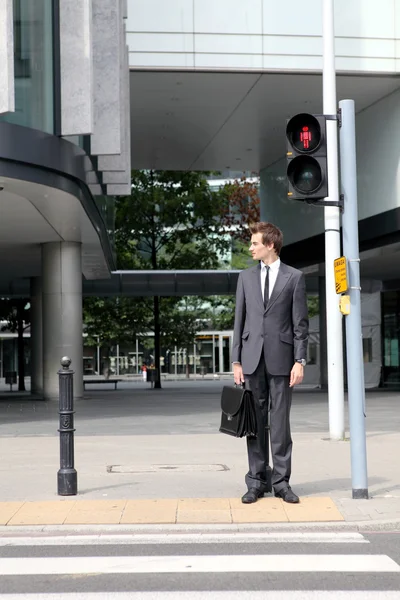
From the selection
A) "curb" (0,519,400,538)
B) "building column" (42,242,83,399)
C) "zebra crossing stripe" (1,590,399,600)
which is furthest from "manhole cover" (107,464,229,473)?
"building column" (42,242,83,399)

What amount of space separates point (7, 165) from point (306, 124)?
8003 mm

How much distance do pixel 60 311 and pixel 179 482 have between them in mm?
16470

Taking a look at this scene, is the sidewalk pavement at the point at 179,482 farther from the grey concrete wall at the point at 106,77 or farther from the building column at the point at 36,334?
the building column at the point at 36,334

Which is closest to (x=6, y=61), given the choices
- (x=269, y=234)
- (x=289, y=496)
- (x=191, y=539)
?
(x=269, y=234)

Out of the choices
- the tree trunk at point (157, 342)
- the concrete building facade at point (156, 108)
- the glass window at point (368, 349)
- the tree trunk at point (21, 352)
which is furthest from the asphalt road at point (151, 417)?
the tree trunk at point (21, 352)

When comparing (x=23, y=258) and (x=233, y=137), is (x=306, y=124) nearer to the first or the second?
(x=233, y=137)

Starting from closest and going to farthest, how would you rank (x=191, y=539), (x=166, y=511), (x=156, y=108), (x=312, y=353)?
(x=191, y=539) → (x=166, y=511) → (x=156, y=108) → (x=312, y=353)

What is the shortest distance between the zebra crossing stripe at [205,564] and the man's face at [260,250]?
257 centimetres

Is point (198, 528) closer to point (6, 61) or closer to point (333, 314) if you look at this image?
point (333, 314)

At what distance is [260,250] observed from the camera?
25.2 feet

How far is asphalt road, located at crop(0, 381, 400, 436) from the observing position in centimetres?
1494

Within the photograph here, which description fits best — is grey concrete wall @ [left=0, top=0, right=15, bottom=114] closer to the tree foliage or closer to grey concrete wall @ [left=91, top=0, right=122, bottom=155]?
grey concrete wall @ [left=91, top=0, right=122, bottom=155]

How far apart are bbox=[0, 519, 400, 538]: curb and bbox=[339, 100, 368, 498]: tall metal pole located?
897 millimetres

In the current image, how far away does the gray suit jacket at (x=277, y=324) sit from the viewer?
299 inches
